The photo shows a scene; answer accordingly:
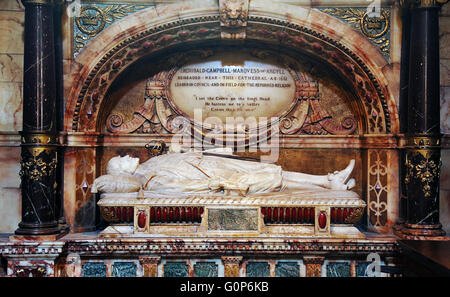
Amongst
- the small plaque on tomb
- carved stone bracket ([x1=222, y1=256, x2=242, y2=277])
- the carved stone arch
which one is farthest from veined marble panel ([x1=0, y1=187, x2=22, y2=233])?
carved stone bracket ([x1=222, y1=256, x2=242, y2=277])

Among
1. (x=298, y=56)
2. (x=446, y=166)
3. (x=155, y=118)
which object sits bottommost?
(x=446, y=166)

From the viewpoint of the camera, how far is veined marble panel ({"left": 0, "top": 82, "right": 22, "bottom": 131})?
525cm

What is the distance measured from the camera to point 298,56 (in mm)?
5781

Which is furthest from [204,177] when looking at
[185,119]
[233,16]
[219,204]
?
[233,16]

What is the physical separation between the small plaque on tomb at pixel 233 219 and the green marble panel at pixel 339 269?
2.86 feet

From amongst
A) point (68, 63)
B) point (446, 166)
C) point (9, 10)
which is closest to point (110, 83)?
point (68, 63)

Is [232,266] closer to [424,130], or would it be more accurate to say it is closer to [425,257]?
[425,257]

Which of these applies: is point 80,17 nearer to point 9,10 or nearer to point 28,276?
point 9,10

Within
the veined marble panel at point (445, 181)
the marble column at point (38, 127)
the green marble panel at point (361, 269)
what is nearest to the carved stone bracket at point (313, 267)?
the green marble panel at point (361, 269)

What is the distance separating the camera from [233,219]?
473 centimetres

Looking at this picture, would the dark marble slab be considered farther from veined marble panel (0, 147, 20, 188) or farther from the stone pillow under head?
veined marble panel (0, 147, 20, 188)

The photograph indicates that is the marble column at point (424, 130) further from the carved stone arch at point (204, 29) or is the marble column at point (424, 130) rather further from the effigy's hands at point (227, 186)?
the effigy's hands at point (227, 186)

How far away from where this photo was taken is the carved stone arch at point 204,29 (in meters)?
5.16

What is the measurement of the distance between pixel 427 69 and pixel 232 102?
2220 millimetres
